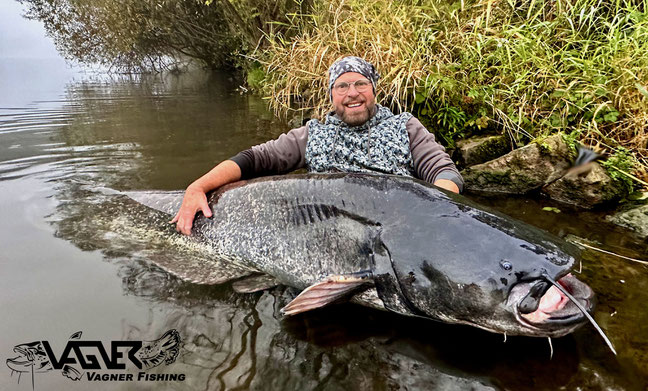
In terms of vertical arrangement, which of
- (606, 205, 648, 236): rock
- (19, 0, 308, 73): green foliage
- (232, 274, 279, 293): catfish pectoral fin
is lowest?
(232, 274, 279, 293): catfish pectoral fin

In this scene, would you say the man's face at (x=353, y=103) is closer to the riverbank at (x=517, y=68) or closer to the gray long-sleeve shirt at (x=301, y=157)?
the gray long-sleeve shirt at (x=301, y=157)

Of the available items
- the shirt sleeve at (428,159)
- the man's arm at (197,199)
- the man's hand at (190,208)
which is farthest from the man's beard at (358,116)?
the man's hand at (190,208)

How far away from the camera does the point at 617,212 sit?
343 cm

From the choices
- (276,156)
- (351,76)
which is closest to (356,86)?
(351,76)

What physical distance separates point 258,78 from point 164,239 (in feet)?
32.6

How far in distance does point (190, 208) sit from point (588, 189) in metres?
3.66

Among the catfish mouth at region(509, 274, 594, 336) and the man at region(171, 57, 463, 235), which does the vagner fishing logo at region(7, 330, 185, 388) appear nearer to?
the man at region(171, 57, 463, 235)

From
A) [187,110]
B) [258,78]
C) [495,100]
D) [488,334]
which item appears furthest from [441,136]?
[258,78]

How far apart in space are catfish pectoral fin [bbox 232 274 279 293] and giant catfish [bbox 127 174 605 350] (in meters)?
0.01

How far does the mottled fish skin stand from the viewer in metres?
1.74

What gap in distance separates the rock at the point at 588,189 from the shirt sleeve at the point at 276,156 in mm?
2614

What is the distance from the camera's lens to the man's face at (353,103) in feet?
10.4

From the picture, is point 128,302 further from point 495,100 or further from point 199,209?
point 495,100

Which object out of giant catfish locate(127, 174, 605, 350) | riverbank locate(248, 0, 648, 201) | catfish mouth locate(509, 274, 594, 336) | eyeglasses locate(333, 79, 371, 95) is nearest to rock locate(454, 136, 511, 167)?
riverbank locate(248, 0, 648, 201)
